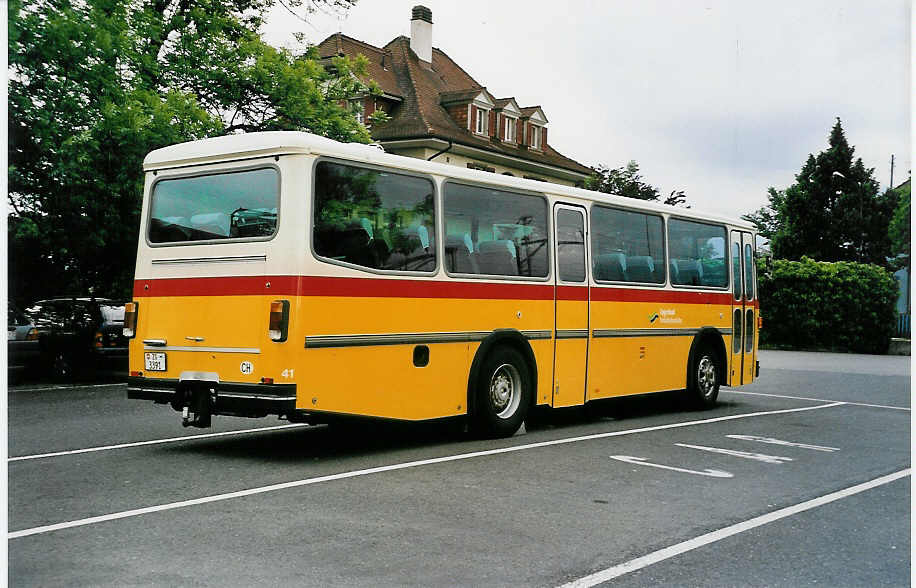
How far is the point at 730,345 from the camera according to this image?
15945 mm

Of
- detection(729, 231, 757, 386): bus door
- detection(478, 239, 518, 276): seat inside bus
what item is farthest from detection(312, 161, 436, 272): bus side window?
detection(729, 231, 757, 386): bus door

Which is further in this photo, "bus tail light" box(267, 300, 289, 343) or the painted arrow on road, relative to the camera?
the painted arrow on road

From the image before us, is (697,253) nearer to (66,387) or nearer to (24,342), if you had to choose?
(66,387)

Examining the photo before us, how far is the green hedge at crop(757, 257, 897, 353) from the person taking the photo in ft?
121

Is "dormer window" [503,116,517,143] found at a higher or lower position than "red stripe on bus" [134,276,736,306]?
higher

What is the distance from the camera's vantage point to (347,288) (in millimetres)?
9547

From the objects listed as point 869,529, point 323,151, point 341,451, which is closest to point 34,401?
point 341,451

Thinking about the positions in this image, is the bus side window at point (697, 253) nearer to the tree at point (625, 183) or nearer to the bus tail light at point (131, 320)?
the bus tail light at point (131, 320)

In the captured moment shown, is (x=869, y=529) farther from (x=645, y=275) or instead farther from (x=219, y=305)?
(x=645, y=275)

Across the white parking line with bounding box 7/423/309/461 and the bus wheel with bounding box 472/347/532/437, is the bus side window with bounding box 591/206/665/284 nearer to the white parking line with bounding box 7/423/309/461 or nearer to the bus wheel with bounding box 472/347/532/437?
the bus wheel with bounding box 472/347/532/437

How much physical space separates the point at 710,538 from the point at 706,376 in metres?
8.88

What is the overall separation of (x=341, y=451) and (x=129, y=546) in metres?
4.25

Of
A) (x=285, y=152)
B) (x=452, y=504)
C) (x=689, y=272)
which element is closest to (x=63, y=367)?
(x=689, y=272)

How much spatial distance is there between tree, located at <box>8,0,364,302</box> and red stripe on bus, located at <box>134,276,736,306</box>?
24.3ft
